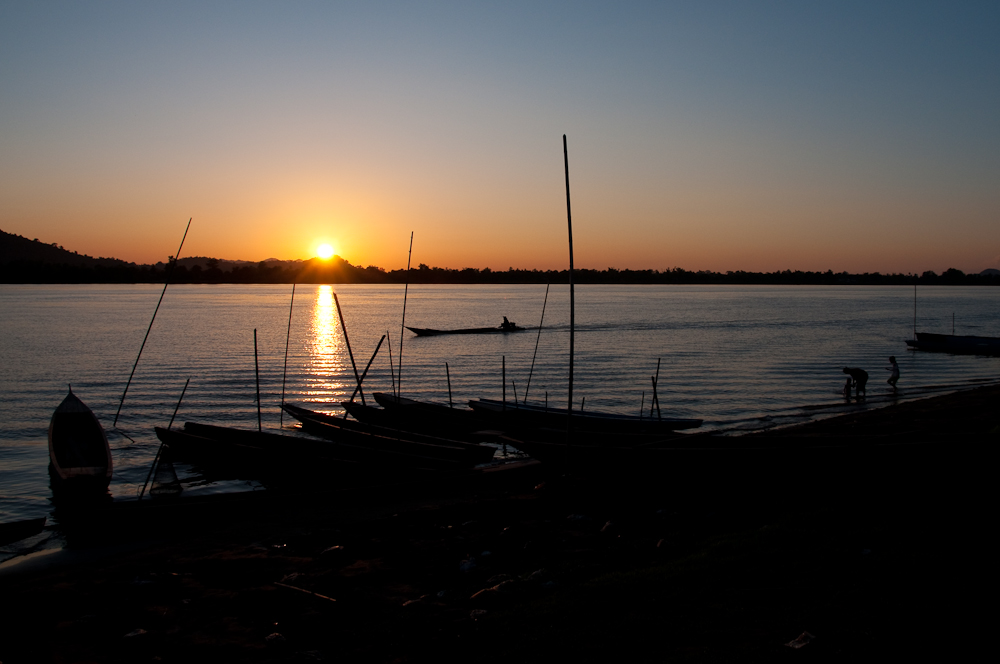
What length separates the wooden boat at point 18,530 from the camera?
35.9 feet

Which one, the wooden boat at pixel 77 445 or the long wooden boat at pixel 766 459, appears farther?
the wooden boat at pixel 77 445

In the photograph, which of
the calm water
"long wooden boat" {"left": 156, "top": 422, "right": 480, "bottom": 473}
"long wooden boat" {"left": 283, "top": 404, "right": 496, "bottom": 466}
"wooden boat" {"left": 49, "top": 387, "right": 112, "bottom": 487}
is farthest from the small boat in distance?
"wooden boat" {"left": 49, "top": 387, "right": 112, "bottom": 487}

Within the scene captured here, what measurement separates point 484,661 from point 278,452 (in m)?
10.6

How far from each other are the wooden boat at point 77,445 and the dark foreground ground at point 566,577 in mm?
2452

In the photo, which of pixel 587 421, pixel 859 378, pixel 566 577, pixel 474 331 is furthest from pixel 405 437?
pixel 474 331

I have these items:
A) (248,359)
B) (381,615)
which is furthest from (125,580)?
(248,359)

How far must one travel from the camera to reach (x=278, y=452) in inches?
585

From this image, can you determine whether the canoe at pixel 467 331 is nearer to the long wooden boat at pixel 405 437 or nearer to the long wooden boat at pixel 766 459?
the long wooden boat at pixel 405 437

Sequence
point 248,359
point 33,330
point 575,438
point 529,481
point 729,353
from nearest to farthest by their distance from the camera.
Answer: point 529,481, point 575,438, point 248,359, point 729,353, point 33,330

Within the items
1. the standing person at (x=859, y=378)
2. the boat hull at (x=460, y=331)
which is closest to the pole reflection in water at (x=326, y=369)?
the boat hull at (x=460, y=331)

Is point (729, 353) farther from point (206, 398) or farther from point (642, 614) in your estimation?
point (642, 614)

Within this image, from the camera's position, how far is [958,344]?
45000 millimetres

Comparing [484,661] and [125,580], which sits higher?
[484,661]

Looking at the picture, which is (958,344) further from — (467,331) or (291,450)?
(291,450)
